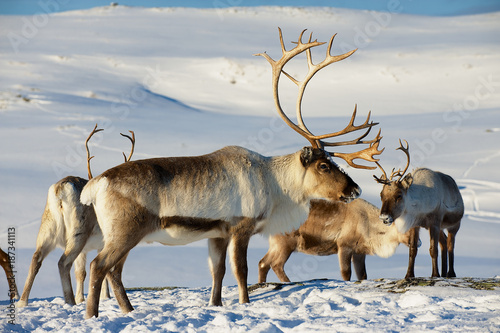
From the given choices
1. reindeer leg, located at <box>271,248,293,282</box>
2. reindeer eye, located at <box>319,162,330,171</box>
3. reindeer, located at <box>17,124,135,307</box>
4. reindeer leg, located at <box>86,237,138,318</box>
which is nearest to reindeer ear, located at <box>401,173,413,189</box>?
reindeer leg, located at <box>271,248,293,282</box>

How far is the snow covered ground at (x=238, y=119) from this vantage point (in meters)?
7.39

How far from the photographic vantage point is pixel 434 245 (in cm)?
1095

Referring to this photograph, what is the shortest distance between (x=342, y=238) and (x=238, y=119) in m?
Answer: 19.8

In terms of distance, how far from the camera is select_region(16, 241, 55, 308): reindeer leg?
8.48 metres

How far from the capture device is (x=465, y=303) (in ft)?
23.6

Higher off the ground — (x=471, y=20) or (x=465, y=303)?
(x=471, y=20)

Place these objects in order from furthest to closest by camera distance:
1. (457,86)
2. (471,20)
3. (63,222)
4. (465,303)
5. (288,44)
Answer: (471,20) < (288,44) < (457,86) < (63,222) < (465,303)

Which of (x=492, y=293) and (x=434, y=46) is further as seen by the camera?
(x=434, y=46)

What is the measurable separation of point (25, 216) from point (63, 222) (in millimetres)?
7353

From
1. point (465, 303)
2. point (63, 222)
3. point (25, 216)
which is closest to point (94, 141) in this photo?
point (25, 216)

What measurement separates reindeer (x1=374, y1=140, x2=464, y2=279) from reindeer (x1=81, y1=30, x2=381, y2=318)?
95.0 inches

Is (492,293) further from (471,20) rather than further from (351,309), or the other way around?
(471,20)

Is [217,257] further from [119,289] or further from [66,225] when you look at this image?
[66,225]

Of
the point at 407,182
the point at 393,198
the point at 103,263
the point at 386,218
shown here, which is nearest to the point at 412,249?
the point at 386,218
